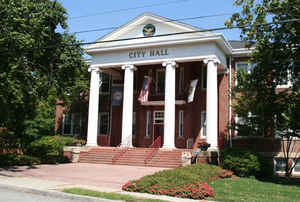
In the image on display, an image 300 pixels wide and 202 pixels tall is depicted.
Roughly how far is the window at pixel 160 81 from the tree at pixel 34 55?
9.44 m

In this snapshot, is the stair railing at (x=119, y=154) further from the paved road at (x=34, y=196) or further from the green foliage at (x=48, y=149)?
the paved road at (x=34, y=196)

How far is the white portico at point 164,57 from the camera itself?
24.1m

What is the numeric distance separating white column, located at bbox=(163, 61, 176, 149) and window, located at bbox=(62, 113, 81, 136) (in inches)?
508

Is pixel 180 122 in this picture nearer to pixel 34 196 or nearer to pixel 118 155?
pixel 118 155

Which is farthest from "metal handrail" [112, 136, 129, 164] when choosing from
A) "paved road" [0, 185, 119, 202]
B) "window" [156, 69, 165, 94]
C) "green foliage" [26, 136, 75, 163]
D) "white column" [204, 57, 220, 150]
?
"paved road" [0, 185, 119, 202]

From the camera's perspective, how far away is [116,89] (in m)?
28.7

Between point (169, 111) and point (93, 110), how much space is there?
21.8 ft

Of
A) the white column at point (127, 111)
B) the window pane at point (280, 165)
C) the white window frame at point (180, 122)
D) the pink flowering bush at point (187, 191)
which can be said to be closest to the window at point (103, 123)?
the white column at point (127, 111)

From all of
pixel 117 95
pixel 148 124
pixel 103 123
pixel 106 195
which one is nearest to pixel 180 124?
pixel 148 124

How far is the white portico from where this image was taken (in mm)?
24094

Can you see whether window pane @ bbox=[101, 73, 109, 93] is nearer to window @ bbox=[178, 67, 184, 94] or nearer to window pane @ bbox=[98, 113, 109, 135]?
window pane @ bbox=[98, 113, 109, 135]

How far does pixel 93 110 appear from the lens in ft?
90.0

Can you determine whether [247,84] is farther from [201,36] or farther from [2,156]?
[2,156]

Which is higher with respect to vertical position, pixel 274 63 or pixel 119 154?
pixel 274 63
